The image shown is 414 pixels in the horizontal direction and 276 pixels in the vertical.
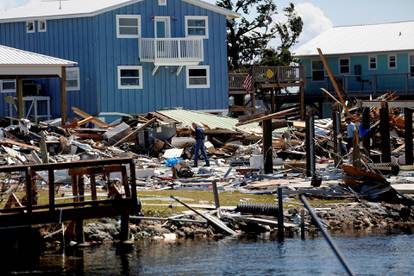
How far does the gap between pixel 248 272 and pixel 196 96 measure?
128ft

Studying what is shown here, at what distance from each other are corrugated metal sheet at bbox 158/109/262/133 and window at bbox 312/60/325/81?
21.4 metres

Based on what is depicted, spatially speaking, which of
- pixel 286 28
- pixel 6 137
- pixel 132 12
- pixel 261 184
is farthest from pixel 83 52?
pixel 286 28

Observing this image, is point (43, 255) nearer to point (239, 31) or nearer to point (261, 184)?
point (261, 184)

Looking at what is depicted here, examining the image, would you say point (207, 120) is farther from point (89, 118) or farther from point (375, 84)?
point (375, 84)

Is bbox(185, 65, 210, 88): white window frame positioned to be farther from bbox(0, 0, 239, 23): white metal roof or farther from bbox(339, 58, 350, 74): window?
bbox(339, 58, 350, 74): window

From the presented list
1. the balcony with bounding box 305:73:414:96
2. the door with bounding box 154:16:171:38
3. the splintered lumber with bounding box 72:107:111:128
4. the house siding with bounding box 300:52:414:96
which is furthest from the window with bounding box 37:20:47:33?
the house siding with bounding box 300:52:414:96

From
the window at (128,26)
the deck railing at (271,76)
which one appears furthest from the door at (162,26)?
the deck railing at (271,76)

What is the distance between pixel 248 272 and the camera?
25.9m

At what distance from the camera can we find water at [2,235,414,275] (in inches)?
1029

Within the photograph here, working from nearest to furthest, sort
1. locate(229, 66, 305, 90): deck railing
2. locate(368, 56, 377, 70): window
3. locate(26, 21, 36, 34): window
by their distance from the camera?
locate(26, 21, 36, 34): window → locate(229, 66, 305, 90): deck railing → locate(368, 56, 377, 70): window

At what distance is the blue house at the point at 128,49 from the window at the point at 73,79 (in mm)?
50

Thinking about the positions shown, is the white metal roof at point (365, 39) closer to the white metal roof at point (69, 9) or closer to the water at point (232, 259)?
the white metal roof at point (69, 9)

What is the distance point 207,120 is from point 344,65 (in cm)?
2393

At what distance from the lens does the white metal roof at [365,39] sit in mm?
77688
